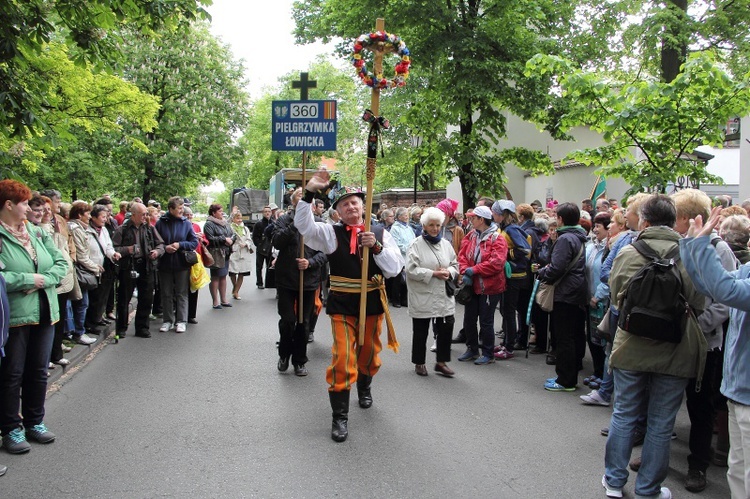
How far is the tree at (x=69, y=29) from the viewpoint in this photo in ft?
22.0

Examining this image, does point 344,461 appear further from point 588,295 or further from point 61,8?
point 61,8

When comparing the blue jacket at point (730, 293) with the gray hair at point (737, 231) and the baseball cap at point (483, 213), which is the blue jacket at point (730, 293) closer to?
the gray hair at point (737, 231)

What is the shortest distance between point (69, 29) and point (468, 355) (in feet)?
20.6

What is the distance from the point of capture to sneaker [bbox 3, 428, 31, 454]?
5.05 metres

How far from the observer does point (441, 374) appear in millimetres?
7758

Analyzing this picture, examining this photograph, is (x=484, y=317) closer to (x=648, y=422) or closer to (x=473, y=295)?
(x=473, y=295)

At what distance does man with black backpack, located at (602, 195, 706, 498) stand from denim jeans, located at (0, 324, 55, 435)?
173 inches

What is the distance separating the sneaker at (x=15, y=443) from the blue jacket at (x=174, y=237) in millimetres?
5361

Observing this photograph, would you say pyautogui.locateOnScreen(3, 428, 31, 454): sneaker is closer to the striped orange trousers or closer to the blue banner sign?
the striped orange trousers

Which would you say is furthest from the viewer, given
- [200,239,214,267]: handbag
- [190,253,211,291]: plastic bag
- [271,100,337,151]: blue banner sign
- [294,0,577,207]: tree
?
[294,0,577,207]: tree

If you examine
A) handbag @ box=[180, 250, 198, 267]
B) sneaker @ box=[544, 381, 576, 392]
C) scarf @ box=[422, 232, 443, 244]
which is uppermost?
scarf @ box=[422, 232, 443, 244]

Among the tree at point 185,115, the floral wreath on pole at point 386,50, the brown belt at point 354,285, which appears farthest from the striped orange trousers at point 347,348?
the tree at point 185,115

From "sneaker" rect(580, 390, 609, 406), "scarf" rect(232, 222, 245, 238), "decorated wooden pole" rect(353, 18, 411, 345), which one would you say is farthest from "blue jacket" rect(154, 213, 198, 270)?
"sneaker" rect(580, 390, 609, 406)

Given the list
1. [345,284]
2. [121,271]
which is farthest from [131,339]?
[345,284]
